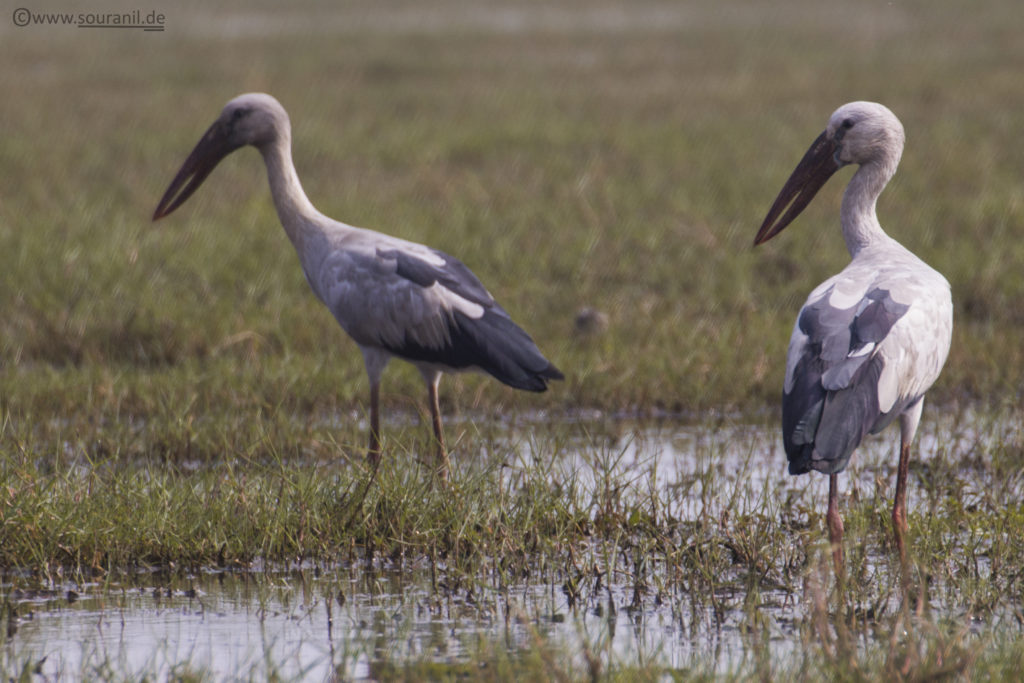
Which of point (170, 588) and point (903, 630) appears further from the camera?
point (170, 588)

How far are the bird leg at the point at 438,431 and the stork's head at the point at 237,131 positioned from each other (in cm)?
129

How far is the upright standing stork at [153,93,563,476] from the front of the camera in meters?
5.25

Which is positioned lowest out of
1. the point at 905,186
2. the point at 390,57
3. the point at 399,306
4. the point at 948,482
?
the point at 948,482

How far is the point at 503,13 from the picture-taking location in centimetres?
3197

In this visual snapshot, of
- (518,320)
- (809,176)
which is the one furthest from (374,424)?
(518,320)

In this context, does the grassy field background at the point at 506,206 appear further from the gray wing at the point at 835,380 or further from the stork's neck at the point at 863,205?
the gray wing at the point at 835,380

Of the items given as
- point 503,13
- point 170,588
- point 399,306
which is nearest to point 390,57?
point 503,13

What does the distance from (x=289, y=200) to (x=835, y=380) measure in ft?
8.99

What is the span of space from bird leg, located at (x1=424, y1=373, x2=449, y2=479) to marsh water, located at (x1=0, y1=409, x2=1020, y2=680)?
0.35 meters

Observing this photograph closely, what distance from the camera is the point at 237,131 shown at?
242 inches

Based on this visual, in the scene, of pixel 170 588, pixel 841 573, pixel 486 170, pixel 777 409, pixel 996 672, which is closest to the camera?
pixel 996 672

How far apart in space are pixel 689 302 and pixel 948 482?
300 centimetres

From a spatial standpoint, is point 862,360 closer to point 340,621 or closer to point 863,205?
point 863,205

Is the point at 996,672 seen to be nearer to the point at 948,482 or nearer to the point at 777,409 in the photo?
the point at 948,482
